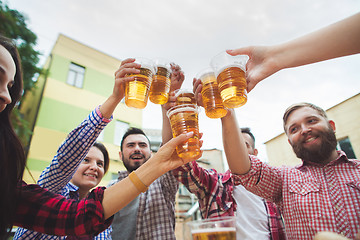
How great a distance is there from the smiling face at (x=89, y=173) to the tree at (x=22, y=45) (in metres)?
6.04

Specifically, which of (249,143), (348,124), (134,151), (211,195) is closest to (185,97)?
(211,195)

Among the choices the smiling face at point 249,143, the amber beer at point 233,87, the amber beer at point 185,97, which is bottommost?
the amber beer at point 233,87

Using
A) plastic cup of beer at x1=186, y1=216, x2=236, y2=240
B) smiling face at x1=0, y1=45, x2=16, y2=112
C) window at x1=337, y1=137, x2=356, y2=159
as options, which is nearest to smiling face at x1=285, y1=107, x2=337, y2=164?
plastic cup of beer at x1=186, y1=216, x2=236, y2=240

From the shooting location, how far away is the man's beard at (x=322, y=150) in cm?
193

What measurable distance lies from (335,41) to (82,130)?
200 cm

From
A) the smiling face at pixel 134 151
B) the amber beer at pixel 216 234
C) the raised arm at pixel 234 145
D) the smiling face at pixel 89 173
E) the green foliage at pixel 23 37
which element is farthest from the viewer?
the green foliage at pixel 23 37

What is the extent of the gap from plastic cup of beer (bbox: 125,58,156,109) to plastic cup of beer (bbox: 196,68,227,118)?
0.40 meters

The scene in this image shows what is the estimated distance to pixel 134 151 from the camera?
3.05 m

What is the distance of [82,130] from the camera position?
190 cm

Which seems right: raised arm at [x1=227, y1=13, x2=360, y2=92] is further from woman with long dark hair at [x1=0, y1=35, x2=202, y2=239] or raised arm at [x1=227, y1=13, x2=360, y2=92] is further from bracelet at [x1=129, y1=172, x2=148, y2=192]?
bracelet at [x1=129, y1=172, x2=148, y2=192]

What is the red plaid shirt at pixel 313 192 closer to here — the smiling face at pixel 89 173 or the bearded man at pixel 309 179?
the bearded man at pixel 309 179

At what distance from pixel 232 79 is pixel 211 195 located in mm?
1517

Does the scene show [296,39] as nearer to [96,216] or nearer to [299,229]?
[299,229]

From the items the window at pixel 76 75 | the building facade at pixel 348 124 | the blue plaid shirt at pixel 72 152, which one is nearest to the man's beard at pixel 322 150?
the blue plaid shirt at pixel 72 152
